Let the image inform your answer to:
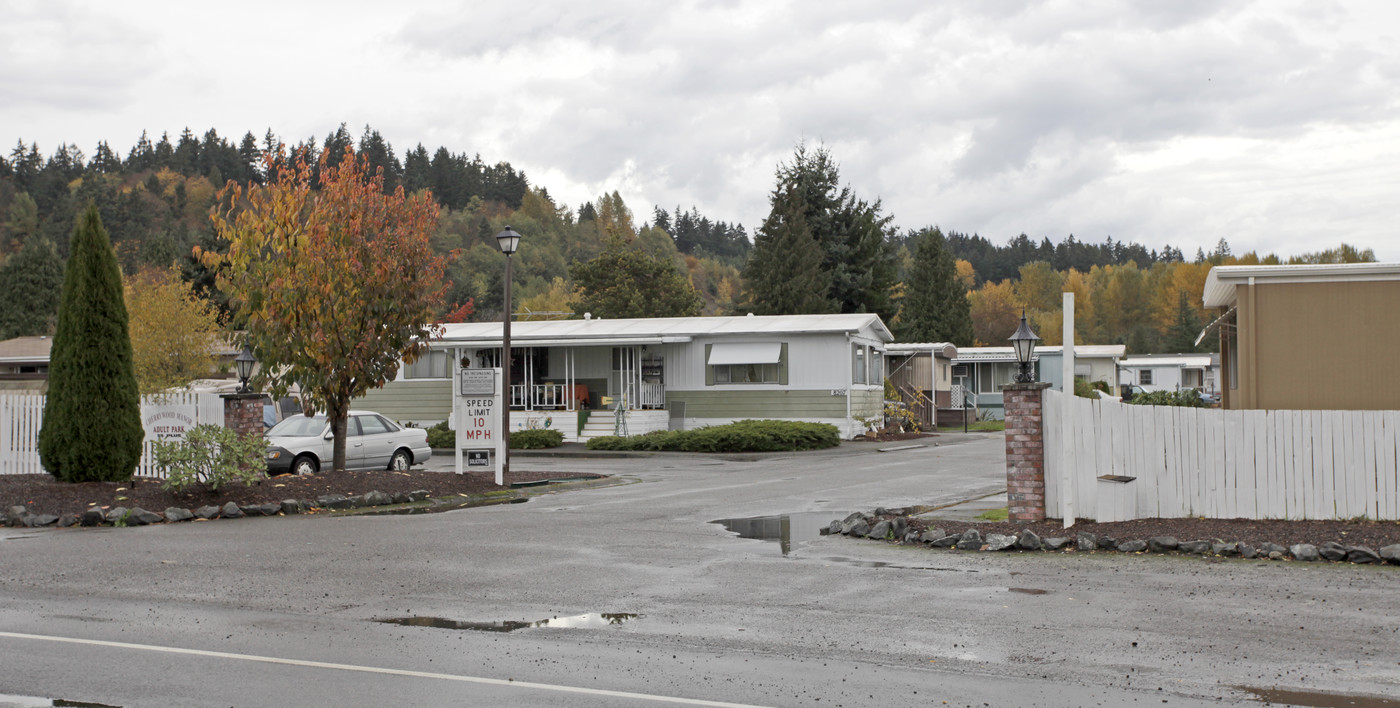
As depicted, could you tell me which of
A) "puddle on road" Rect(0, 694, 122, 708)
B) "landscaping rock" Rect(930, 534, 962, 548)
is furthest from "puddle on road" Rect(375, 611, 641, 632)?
"landscaping rock" Rect(930, 534, 962, 548)

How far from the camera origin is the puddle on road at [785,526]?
42.5 ft

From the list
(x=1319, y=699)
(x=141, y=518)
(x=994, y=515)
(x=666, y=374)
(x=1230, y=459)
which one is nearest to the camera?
(x=1319, y=699)

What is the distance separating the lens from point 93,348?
1603 cm

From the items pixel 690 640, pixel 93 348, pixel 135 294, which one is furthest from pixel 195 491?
pixel 135 294

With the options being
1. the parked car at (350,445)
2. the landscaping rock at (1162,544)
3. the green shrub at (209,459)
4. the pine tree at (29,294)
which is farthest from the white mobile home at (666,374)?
the pine tree at (29,294)

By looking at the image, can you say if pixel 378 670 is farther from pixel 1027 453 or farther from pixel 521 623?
pixel 1027 453

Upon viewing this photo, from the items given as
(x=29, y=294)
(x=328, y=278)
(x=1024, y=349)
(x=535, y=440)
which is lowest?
(x=535, y=440)

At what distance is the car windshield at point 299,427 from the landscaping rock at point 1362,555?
54.9ft

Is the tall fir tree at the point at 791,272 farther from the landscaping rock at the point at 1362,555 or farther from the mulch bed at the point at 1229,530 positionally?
the landscaping rock at the point at 1362,555

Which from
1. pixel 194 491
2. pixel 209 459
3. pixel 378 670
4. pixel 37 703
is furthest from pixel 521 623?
pixel 194 491

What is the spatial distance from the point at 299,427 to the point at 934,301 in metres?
46.6

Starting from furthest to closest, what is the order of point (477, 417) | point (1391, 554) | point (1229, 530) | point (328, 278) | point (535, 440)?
point (535, 440) < point (477, 417) < point (328, 278) < point (1229, 530) < point (1391, 554)

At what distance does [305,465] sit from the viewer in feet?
66.9

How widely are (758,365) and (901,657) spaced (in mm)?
27408
